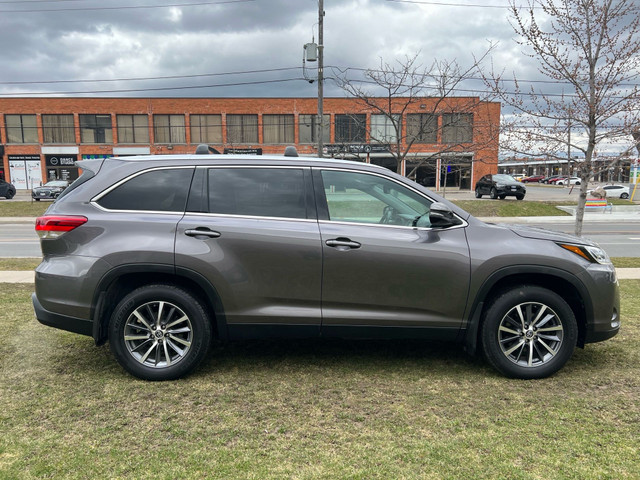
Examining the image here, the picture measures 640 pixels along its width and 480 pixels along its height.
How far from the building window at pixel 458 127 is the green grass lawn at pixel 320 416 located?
23.3 feet

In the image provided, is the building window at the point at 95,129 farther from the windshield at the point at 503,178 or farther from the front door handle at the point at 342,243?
the front door handle at the point at 342,243

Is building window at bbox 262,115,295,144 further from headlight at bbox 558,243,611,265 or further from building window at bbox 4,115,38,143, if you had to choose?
headlight at bbox 558,243,611,265

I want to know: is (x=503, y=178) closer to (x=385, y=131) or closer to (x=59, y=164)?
(x=385, y=131)

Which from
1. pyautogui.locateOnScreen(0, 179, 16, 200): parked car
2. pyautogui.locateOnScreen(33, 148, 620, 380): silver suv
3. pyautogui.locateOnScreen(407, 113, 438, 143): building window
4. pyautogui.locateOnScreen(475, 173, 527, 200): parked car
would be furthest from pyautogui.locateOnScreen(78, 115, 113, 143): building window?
pyautogui.locateOnScreen(33, 148, 620, 380): silver suv

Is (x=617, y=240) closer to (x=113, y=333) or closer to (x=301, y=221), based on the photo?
A: (x=301, y=221)

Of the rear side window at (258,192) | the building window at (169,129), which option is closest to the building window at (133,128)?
the building window at (169,129)

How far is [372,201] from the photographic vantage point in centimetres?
412

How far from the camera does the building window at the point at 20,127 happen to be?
53.0 metres

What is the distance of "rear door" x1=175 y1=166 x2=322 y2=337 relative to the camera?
3.77 meters

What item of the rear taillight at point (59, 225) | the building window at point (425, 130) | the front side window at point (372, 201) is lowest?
the rear taillight at point (59, 225)

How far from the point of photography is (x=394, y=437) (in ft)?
9.89

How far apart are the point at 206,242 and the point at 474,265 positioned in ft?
6.95

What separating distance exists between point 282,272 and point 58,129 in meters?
58.4

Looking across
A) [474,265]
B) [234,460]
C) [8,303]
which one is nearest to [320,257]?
[474,265]
